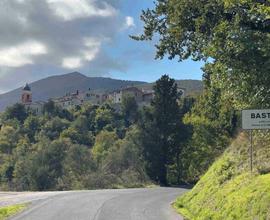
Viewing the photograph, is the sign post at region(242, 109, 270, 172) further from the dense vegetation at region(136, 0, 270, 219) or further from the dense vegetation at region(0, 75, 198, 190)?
the dense vegetation at region(0, 75, 198, 190)

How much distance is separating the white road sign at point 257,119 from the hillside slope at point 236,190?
129cm

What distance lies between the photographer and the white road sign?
16.0 m

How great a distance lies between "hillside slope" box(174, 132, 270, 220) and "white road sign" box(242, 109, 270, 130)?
4.23 ft

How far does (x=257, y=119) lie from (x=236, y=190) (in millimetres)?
2174

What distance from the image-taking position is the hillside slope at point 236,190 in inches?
523

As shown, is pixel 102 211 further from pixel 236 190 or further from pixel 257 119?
pixel 257 119

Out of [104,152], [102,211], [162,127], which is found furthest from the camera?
[104,152]

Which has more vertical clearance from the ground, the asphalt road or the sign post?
the sign post

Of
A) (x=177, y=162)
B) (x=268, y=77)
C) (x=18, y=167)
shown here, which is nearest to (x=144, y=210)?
(x=268, y=77)

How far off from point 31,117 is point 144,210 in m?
128

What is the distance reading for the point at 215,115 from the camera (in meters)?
57.1

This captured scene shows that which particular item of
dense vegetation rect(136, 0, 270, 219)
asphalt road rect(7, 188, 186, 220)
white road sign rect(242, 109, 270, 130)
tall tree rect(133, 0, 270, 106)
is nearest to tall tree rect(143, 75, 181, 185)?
asphalt road rect(7, 188, 186, 220)

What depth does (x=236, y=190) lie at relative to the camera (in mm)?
15625

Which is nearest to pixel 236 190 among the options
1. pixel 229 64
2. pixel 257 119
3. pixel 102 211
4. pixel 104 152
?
pixel 257 119
